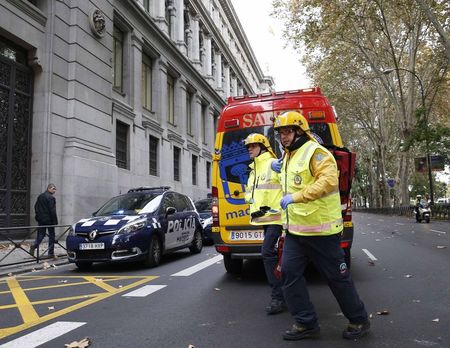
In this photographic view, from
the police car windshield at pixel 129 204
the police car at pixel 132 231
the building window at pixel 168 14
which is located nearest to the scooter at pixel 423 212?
the building window at pixel 168 14

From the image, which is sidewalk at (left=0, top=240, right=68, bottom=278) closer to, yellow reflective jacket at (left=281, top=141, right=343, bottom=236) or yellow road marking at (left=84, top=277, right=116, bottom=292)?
yellow road marking at (left=84, top=277, right=116, bottom=292)

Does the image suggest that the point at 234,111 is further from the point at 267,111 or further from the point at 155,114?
the point at 155,114

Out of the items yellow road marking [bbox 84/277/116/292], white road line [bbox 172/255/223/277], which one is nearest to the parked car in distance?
white road line [bbox 172/255/223/277]

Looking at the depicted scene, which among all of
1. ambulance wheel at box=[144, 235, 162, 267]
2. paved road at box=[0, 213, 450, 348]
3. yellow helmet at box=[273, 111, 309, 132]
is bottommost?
paved road at box=[0, 213, 450, 348]

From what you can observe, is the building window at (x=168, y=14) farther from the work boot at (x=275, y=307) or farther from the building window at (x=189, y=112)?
the work boot at (x=275, y=307)

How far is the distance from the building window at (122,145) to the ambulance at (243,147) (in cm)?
1433

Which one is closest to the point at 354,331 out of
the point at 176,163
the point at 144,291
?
the point at 144,291

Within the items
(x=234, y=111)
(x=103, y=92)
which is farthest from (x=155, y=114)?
(x=234, y=111)

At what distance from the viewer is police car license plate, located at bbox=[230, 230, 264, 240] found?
719cm

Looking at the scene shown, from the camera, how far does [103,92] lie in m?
18.7

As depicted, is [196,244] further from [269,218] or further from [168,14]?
[168,14]

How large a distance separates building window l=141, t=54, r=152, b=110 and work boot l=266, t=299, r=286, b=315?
20775mm

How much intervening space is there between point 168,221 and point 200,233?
2369 mm

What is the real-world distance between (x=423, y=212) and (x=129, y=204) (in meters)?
21.8
